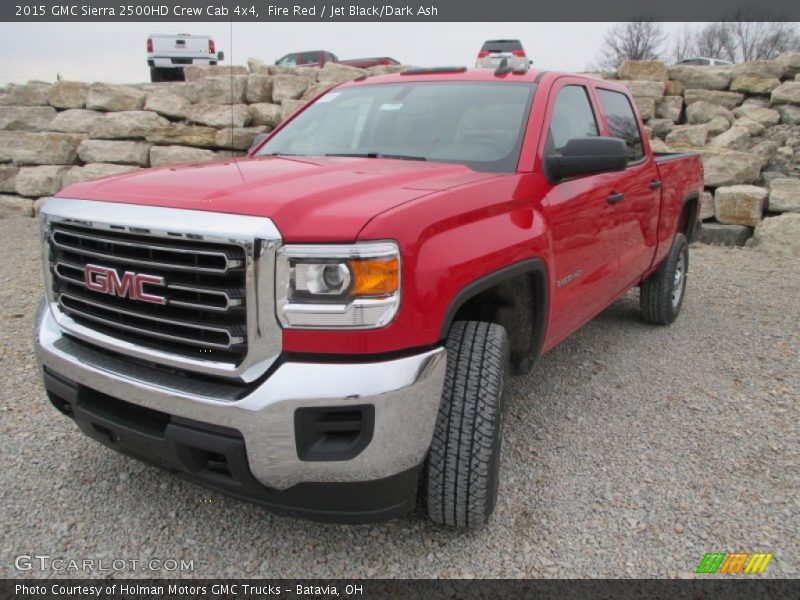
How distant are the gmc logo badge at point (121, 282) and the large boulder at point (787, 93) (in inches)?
443

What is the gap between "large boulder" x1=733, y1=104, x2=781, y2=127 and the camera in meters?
10.1

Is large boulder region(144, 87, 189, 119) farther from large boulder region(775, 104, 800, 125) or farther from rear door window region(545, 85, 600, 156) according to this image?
large boulder region(775, 104, 800, 125)

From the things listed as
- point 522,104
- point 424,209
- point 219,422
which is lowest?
point 219,422

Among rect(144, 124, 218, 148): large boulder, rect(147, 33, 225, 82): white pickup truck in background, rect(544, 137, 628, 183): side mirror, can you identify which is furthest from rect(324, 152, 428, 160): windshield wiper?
rect(147, 33, 225, 82): white pickup truck in background

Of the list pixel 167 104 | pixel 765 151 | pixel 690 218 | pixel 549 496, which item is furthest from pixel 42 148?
pixel 765 151

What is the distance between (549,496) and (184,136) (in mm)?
8460

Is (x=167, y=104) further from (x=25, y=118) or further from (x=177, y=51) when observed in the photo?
(x=177, y=51)

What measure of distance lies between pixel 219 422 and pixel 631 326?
3.96 meters

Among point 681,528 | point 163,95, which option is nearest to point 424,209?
point 681,528

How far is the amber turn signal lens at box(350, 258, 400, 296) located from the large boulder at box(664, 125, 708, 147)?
8929 mm

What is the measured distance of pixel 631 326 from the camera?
504 centimetres

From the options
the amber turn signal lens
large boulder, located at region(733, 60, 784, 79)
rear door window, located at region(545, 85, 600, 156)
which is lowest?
the amber turn signal lens

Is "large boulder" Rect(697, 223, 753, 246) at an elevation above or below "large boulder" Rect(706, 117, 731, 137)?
below

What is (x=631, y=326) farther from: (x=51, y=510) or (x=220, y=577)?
(x=51, y=510)
